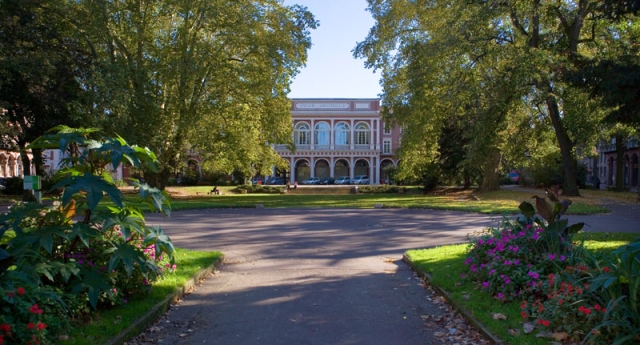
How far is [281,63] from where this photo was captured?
106ft

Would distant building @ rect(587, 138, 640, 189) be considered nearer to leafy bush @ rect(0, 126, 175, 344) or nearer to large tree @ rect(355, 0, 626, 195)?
large tree @ rect(355, 0, 626, 195)

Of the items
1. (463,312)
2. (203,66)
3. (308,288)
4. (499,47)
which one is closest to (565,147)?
(499,47)

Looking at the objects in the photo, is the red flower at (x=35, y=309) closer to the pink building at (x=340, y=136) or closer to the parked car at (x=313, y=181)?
the parked car at (x=313, y=181)

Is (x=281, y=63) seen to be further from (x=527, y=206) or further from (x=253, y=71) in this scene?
(x=527, y=206)

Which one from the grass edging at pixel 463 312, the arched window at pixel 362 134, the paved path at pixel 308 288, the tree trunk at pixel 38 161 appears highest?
the arched window at pixel 362 134

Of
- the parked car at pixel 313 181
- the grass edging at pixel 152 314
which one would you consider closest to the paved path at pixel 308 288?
the grass edging at pixel 152 314

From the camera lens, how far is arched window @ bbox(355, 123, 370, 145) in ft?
250

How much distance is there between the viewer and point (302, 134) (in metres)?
76.3

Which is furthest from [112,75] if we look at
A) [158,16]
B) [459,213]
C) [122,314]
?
[122,314]

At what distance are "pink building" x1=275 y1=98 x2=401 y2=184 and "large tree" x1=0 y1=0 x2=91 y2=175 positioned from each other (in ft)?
151

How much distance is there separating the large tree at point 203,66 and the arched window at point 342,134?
137 feet

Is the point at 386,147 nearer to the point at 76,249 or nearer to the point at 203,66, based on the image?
the point at 203,66

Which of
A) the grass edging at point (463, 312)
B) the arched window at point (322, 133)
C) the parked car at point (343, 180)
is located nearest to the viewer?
the grass edging at point (463, 312)

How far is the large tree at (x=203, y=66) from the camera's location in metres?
30.0
